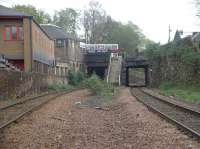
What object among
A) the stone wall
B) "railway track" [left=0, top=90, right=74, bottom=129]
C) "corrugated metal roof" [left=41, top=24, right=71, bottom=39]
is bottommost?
"railway track" [left=0, top=90, right=74, bottom=129]

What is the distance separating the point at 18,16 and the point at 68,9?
83.5 metres

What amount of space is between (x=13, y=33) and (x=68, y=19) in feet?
267

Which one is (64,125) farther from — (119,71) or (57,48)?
(57,48)

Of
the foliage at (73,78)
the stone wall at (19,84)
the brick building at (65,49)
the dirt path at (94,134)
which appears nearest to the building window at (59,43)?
the brick building at (65,49)

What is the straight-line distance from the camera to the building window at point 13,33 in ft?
153

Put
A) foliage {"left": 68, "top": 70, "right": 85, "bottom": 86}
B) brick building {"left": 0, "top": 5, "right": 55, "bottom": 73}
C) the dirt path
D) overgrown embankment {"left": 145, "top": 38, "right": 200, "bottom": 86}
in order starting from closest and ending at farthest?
1. the dirt path
2. overgrown embankment {"left": 145, "top": 38, "right": 200, "bottom": 86}
3. brick building {"left": 0, "top": 5, "right": 55, "bottom": 73}
4. foliage {"left": 68, "top": 70, "right": 85, "bottom": 86}

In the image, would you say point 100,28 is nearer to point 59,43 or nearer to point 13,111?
point 59,43

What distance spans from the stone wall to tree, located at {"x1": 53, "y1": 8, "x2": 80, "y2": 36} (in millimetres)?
80873

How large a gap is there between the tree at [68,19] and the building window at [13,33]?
76.9 metres

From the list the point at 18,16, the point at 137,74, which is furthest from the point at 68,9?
the point at 18,16

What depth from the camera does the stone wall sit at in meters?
30.0

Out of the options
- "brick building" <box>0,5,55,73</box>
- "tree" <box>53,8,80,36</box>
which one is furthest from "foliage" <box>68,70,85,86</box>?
"tree" <box>53,8,80,36</box>

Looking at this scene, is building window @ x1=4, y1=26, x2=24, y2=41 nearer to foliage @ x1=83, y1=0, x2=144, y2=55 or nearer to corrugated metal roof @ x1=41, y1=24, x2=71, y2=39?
corrugated metal roof @ x1=41, y1=24, x2=71, y2=39

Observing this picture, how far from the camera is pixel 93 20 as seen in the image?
112062mm
